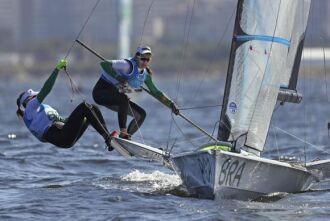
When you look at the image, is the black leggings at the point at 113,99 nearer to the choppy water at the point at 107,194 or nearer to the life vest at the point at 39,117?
the choppy water at the point at 107,194

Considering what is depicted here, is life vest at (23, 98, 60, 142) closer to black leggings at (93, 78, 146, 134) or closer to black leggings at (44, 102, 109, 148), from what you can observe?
black leggings at (44, 102, 109, 148)

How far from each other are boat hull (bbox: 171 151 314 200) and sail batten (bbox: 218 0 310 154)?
641 mm

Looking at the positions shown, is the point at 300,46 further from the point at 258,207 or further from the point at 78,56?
the point at 78,56

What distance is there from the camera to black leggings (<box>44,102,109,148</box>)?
12.9 m

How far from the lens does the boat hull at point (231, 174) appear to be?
11.7 m

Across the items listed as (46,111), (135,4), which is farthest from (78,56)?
(46,111)

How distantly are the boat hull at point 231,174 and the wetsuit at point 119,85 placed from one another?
110 centimetres

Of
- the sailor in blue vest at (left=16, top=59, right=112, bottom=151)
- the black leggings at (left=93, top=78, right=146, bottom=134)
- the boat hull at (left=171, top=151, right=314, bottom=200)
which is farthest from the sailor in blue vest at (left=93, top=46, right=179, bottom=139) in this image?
the boat hull at (left=171, top=151, right=314, bottom=200)

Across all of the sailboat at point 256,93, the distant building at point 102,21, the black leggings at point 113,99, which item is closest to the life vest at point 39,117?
the black leggings at point 113,99

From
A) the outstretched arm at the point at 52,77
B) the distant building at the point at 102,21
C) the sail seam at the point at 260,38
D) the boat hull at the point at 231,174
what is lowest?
the boat hull at the point at 231,174

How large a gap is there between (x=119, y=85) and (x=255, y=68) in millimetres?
1654

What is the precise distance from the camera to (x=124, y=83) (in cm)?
1327

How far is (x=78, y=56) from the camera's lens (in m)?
146

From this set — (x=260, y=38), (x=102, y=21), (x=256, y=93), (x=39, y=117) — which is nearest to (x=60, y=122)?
(x=39, y=117)
